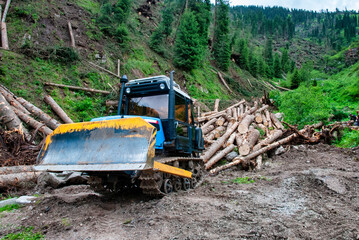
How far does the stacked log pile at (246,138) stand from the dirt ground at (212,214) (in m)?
2.98

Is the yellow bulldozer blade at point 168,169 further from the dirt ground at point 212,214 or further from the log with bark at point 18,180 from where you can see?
the log with bark at point 18,180

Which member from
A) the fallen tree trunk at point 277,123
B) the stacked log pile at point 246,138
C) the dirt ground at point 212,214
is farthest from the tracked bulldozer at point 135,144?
the fallen tree trunk at point 277,123

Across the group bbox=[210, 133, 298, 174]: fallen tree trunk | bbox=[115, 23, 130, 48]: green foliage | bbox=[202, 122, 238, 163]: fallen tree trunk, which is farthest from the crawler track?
bbox=[115, 23, 130, 48]: green foliage

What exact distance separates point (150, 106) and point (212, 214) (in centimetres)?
294

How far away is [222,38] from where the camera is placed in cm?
4019

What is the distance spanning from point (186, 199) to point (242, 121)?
347 inches

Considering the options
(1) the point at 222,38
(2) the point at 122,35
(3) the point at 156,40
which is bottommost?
(2) the point at 122,35

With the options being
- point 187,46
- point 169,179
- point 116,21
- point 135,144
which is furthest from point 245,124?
point 187,46

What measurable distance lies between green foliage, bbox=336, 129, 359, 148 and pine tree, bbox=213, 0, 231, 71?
93.2 ft

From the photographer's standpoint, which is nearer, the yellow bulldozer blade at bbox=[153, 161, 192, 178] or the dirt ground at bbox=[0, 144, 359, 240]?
the dirt ground at bbox=[0, 144, 359, 240]

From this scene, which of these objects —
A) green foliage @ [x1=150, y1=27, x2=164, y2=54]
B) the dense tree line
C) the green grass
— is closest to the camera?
the green grass

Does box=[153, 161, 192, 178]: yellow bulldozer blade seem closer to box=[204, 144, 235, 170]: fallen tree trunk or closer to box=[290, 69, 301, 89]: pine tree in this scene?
box=[204, 144, 235, 170]: fallen tree trunk

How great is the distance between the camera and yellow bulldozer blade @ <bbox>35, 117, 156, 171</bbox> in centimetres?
412

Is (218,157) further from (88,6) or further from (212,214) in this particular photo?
(88,6)
